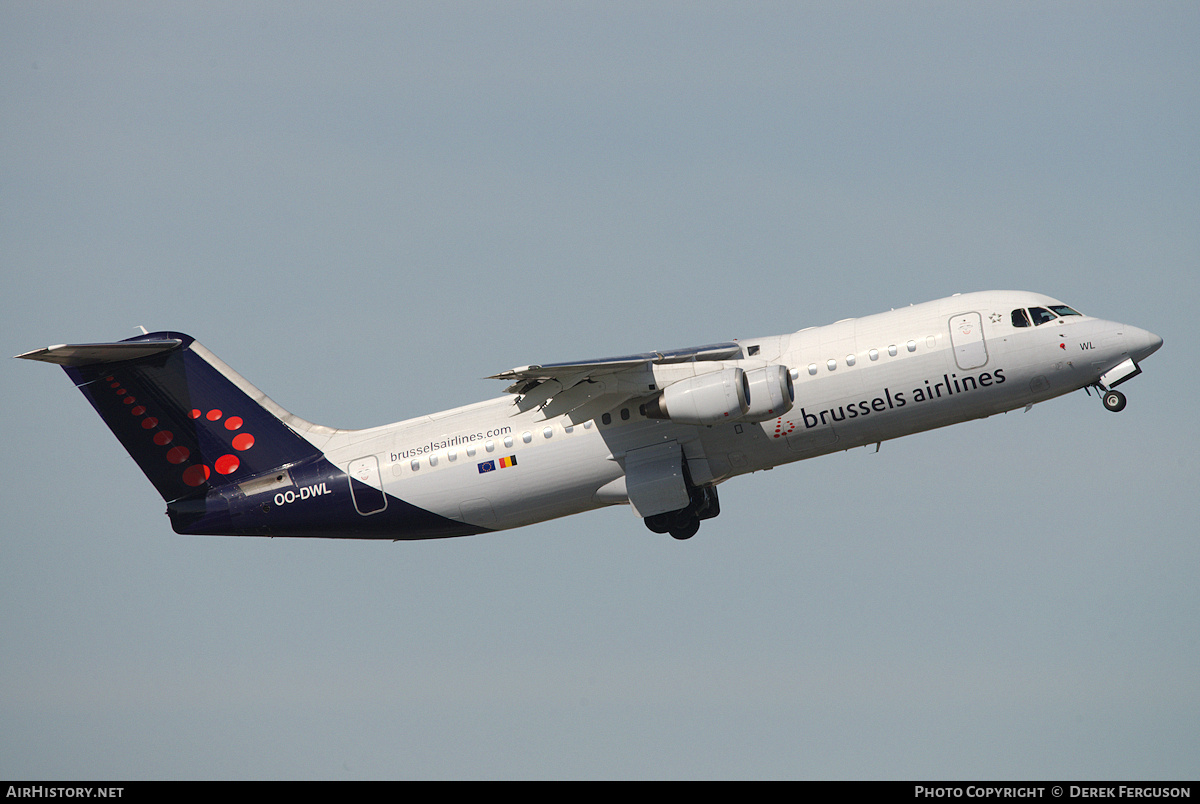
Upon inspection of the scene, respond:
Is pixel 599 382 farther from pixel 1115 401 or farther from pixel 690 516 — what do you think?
pixel 1115 401

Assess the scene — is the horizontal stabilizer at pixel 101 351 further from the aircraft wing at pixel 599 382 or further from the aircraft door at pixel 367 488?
the aircraft wing at pixel 599 382

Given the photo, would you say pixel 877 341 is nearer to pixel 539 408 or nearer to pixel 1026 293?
pixel 1026 293

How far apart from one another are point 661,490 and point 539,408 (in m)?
2.87

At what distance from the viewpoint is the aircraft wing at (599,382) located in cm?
2541

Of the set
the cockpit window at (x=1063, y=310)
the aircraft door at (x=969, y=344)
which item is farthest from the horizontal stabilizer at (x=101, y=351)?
the cockpit window at (x=1063, y=310)

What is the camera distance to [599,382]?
26047 mm

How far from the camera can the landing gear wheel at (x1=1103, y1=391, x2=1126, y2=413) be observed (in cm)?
2577

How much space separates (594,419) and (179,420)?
917 cm

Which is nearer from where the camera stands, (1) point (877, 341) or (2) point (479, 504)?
(1) point (877, 341)

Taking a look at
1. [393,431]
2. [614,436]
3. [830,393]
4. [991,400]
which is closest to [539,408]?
[614,436]

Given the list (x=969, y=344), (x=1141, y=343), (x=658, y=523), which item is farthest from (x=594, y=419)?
(x=1141, y=343)

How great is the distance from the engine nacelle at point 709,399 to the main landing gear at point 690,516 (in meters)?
2.27

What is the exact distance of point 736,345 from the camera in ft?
86.9
